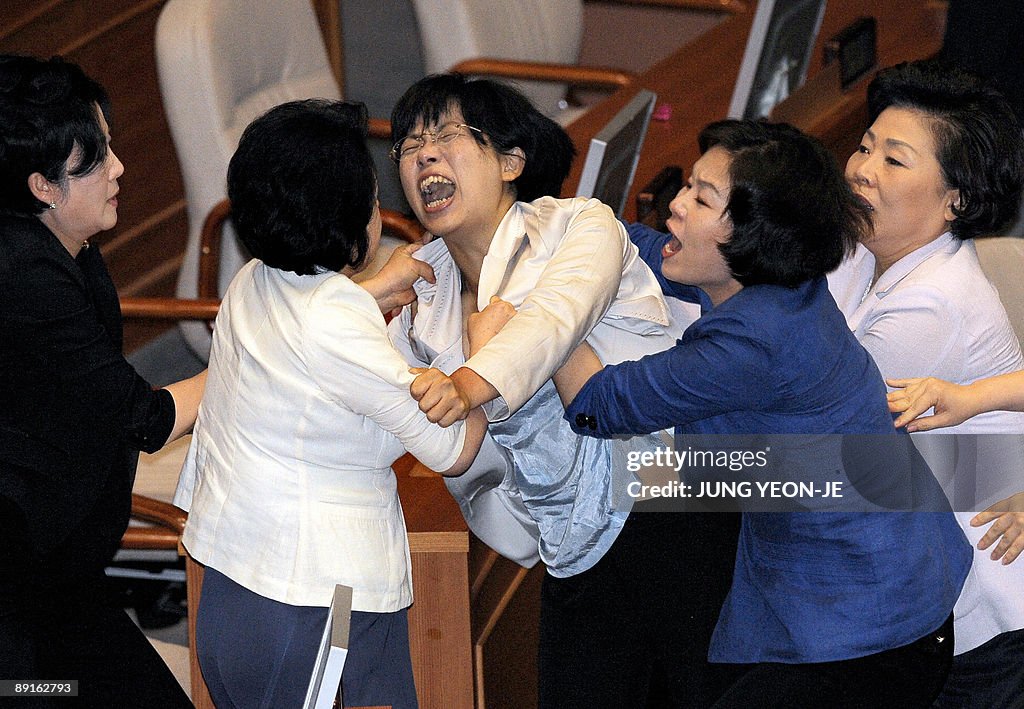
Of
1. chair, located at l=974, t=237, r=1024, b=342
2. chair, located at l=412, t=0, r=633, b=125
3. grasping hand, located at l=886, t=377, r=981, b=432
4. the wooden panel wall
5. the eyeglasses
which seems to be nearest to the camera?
grasping hand, located at l=886, t=377, r=981, b=432

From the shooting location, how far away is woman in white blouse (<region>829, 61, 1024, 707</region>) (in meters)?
1.95

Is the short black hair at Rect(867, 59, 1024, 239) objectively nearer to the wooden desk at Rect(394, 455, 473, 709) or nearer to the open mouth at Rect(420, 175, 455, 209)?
the open mouth at Rect(420, 175, 455, 209)

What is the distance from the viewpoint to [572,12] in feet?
14.7

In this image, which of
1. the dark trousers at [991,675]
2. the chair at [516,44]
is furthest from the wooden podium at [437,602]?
the chair at [516,44]

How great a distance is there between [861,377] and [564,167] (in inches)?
23.0

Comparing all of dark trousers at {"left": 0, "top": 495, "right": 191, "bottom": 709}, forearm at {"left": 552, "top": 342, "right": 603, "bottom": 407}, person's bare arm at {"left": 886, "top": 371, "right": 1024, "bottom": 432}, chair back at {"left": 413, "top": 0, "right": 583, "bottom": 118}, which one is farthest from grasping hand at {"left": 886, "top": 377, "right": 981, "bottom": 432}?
chair back at {"left": 413, "top": 0, "right": 583, "bottom": 118}

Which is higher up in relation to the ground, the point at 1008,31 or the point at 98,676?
the point at 1008,31

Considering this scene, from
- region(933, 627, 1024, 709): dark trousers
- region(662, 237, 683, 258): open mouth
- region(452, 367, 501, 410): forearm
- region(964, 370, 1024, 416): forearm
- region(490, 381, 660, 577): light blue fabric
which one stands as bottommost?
region(933, 627, 1024, 709): dark trousers

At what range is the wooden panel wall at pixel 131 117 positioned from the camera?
4.09 metres

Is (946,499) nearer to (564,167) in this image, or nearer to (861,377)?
(861,377)

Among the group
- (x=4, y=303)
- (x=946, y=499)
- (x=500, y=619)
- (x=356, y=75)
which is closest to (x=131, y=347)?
(x=356, y=75)

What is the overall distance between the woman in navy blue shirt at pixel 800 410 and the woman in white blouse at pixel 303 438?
1.05ft

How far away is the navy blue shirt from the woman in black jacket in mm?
688

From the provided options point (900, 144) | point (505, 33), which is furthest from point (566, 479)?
point (505, 33)
